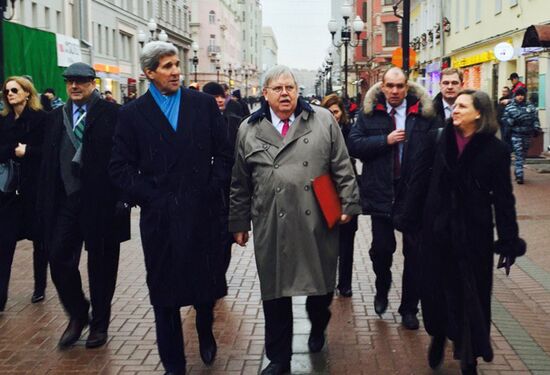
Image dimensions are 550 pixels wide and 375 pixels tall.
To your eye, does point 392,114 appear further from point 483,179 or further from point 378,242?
point 483,179

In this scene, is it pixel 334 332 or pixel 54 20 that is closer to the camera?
pixel 334 332

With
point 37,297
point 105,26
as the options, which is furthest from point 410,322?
point 105,26

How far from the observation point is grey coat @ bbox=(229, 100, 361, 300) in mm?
5082

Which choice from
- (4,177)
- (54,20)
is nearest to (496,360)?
(4,177)

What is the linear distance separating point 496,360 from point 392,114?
208 cm

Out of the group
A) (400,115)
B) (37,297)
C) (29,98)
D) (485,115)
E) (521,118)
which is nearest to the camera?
(485,115)

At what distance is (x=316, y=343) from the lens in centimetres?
573

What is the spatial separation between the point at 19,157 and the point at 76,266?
4.36 feet

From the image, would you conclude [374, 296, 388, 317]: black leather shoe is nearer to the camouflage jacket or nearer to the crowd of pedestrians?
the crowd of pedestrians

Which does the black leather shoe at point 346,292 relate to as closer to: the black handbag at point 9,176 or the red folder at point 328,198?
the red folder at point 328,198

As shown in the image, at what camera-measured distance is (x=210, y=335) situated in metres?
5.57

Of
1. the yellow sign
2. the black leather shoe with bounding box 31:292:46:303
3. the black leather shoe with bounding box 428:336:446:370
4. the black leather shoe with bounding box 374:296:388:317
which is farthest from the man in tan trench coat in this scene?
the yellow sign

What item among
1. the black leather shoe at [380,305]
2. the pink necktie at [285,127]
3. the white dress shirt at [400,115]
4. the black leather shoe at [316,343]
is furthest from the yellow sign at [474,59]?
the pink necktie at [285,127]

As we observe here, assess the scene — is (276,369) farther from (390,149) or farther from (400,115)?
(400,115)
